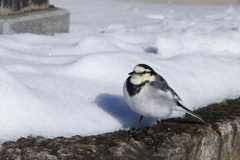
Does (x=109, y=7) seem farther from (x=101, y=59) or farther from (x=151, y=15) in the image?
(x=101, y=59)

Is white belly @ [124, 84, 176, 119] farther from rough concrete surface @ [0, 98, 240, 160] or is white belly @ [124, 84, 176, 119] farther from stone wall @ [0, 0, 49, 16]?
stone wall @ [0, 0, 49, 16]

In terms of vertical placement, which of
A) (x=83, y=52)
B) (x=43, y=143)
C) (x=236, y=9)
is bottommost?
(x=43, y=143)

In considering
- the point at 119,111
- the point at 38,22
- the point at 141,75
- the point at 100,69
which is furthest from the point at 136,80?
the point at 38,22

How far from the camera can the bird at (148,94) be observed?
109 inches

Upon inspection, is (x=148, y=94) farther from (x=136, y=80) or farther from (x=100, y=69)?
(x=100, y=69)

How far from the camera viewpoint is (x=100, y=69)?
3836mm

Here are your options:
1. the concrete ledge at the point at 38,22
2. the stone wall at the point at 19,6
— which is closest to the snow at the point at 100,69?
the concrete ledge at the point at 38,22

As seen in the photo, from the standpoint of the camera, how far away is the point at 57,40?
5035 millimetres

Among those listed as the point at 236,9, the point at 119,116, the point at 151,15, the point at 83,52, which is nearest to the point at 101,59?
the point at 83,52

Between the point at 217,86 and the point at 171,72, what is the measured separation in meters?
0.50

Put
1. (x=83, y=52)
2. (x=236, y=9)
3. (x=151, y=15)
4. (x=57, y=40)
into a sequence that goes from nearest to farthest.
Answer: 1. (x=83, y=52)
2. (x=57, y=40)
3. (x=151, y=15)
4. (x=236, y=9)

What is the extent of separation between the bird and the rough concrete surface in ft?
0.79

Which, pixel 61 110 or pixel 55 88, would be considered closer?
pixel 61 110

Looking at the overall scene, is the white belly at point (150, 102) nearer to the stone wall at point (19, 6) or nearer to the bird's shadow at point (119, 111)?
the bird's shadow at point (119, 111)
